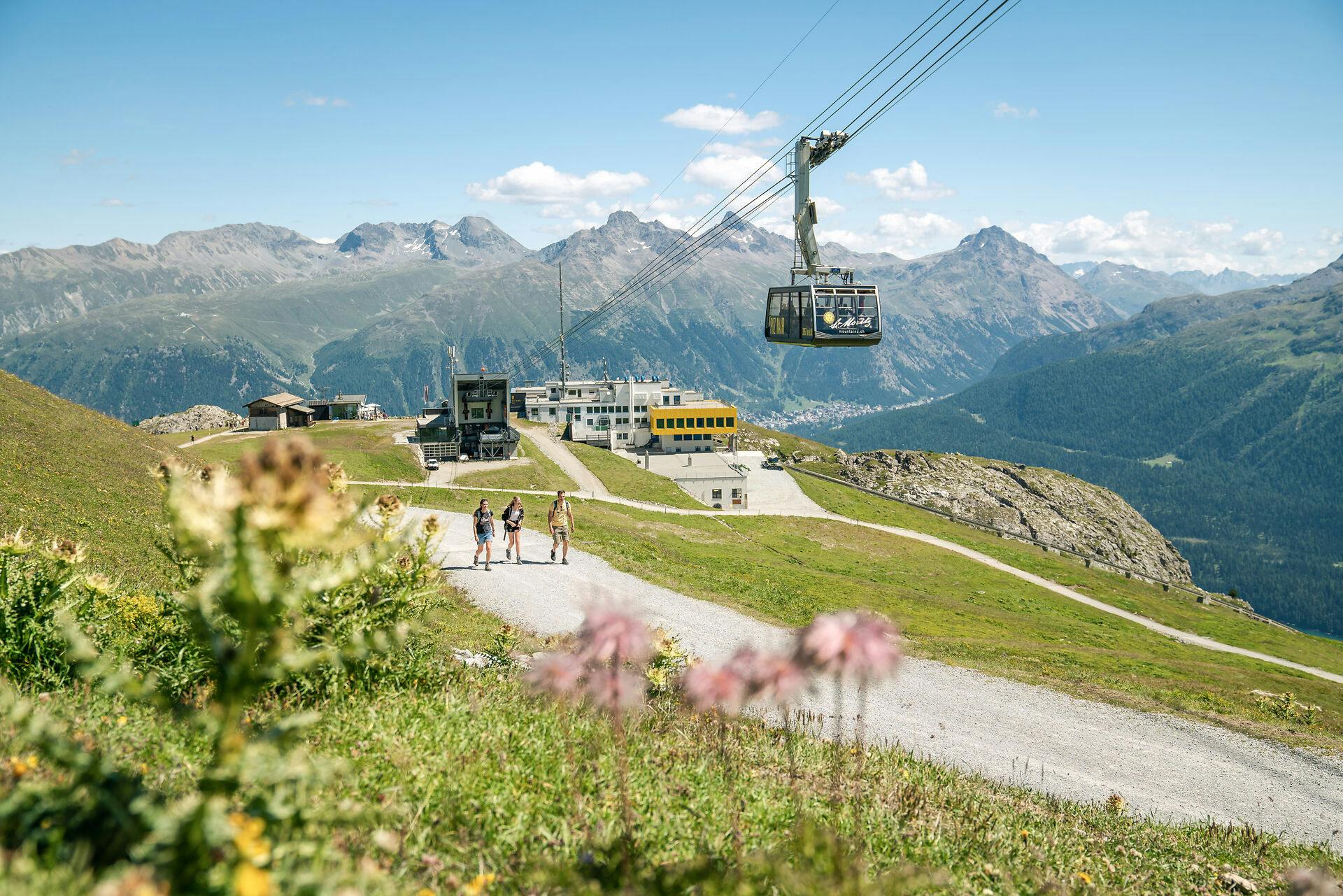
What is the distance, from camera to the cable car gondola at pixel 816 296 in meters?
27.7

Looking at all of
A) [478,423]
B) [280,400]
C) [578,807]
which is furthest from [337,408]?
[578,807]

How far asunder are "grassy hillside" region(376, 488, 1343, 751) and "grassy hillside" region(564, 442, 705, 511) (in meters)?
6.01

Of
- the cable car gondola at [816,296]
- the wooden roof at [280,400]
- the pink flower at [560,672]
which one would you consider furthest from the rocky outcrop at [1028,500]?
the pink flower at [560,672]

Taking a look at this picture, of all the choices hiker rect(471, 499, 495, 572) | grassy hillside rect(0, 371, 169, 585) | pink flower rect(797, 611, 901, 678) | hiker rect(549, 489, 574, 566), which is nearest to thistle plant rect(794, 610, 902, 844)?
pink flower rect(797, 611, 901, 678)

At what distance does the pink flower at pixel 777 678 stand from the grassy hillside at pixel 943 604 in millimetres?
14950

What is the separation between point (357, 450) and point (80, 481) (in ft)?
132

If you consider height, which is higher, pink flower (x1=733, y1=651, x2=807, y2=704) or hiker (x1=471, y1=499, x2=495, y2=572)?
pink flower (x1=733, y1=651, x2=807, y2=704)

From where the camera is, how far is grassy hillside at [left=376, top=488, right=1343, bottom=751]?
2386cm

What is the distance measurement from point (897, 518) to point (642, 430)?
4645cm

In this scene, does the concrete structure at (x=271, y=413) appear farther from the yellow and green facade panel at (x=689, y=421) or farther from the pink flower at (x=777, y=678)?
the pink flower at (x=777, y=678)

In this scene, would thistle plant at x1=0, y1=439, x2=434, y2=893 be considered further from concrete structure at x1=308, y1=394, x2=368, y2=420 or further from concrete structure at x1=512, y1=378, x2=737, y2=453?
concrete structure at x1=308, y1=394, x2=368, y2=420

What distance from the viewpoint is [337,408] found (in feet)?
376

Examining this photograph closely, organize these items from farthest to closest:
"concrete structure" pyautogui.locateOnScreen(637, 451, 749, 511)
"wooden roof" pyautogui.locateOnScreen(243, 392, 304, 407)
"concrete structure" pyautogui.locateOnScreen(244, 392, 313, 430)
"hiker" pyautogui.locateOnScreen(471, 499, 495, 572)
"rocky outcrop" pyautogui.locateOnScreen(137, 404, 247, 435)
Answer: "rocky outcrop" pyautogui.locateOnScreen(137, 404, 247, 435) → "concrete structure" pyautogui.locateOnScreen(637, 451, 749, 511) → "wooden roof" pyautogui.locateOnScreen(243, 392, 304, 407) → "concrete structure" pyautogui.locateOnScreen(244, 392, 313, 430) → "hiker" pyautogui.locateOnScreen(471, 499, 495, 572)

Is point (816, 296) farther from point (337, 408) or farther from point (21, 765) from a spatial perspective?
point (337, 408)
